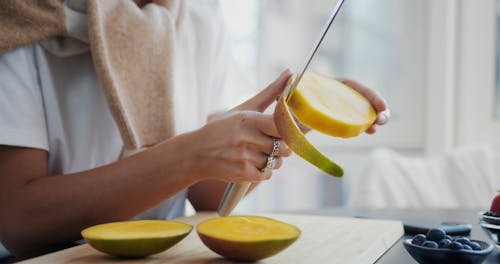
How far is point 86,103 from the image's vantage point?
3.72 feet

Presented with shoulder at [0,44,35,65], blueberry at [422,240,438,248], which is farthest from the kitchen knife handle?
shoulder at [0,44,35,65]

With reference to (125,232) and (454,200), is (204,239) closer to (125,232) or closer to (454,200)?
(125,232)

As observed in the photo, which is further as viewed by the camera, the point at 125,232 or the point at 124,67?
the point at 124,67

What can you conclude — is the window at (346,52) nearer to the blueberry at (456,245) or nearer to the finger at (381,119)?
the finger at (381,119)

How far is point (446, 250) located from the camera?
753 mm

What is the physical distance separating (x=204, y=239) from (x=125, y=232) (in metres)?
0.10

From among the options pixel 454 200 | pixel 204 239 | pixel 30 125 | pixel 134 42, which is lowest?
pixel 454 200

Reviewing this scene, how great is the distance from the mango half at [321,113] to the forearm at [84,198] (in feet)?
0.66

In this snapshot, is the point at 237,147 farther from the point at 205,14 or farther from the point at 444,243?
the point at 205,14

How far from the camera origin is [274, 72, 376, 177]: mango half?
2.55 ft

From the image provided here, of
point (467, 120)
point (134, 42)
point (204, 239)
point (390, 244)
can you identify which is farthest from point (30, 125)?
point (467, 120)

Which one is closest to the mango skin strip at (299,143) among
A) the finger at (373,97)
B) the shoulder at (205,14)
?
the finger at (373,97)

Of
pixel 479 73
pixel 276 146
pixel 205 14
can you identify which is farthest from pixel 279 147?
pixel 479 73

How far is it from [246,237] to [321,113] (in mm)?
186
